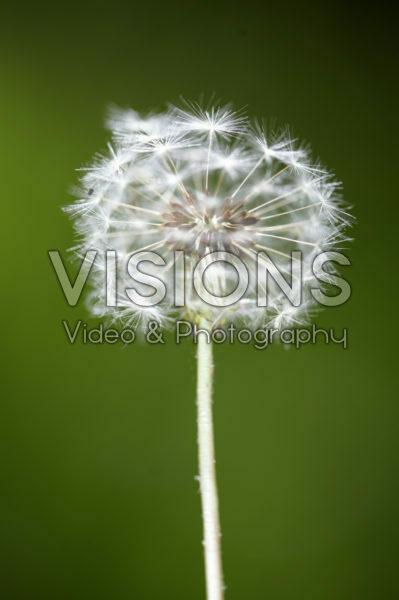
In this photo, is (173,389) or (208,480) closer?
(208,480)

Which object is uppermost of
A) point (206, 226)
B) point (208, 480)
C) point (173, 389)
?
point (206, 226)

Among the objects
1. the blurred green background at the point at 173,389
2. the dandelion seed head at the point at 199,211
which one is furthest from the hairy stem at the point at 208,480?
the blurred green background at the point at 173,389

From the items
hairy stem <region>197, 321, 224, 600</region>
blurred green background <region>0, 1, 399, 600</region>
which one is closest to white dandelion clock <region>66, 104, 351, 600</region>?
hairy stem <region>197, 321, 224, 600</region>

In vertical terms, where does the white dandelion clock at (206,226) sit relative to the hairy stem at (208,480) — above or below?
above

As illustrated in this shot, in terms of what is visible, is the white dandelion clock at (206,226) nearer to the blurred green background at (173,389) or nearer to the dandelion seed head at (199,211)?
the dandelion seed head at (199,211)

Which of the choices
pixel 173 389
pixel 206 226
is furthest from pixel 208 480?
pixel 206 226

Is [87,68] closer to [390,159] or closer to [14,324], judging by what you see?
[14,324]

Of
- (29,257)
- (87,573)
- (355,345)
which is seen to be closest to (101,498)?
(87,573)

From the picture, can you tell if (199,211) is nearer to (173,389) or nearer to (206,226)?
(206,226)

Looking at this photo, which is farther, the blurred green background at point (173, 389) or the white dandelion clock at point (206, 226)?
the blurred green background at point (173, 389)
